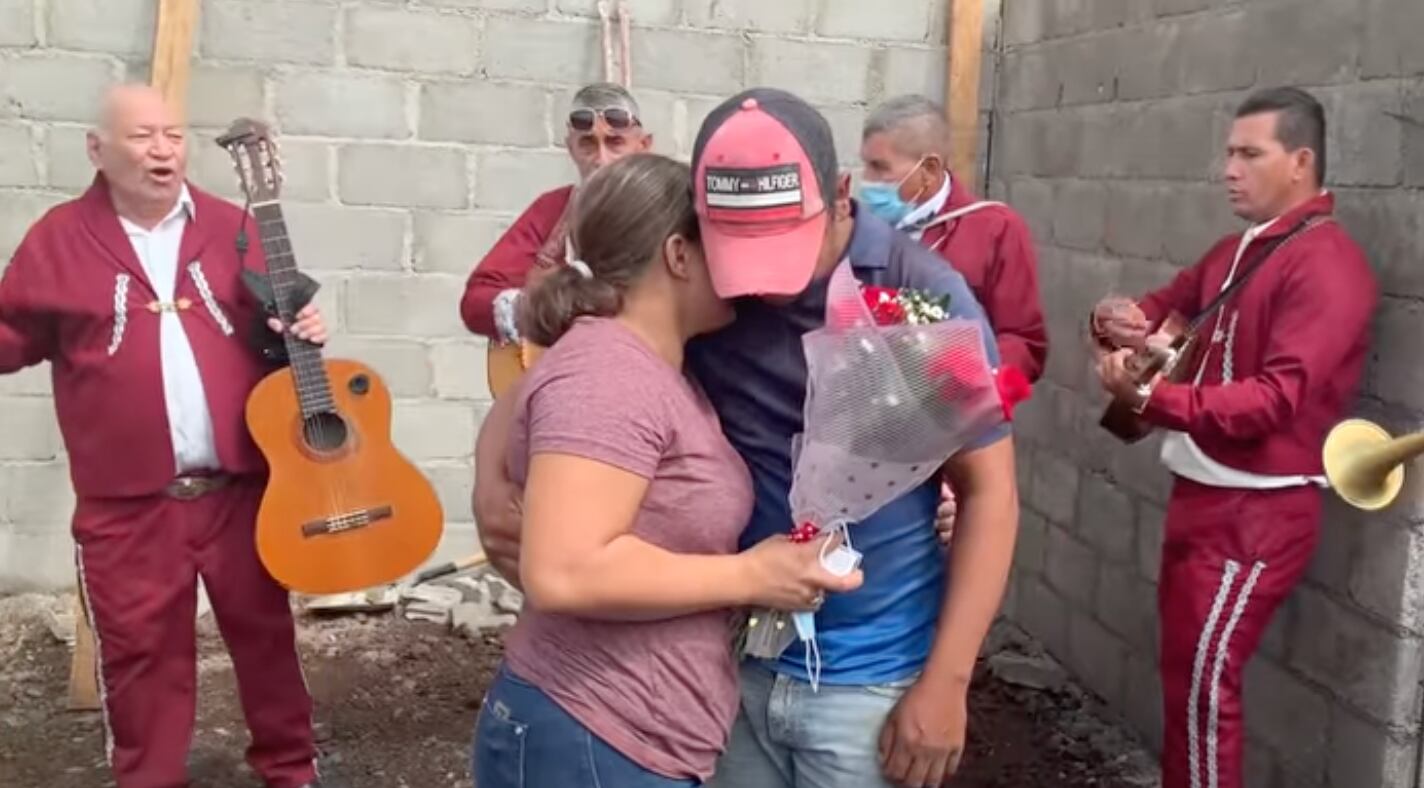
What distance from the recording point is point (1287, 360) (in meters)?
2.87

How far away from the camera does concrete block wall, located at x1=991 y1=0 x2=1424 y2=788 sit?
115 inches

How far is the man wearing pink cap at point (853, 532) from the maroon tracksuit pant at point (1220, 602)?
4.57 ft

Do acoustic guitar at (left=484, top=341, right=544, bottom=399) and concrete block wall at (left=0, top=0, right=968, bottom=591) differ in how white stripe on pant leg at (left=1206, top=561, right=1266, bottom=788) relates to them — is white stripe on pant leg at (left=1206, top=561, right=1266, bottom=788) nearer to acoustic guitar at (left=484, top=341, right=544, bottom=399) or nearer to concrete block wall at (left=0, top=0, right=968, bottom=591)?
acoustic guitar at (left=484, top=341, right=544, bottom=399)

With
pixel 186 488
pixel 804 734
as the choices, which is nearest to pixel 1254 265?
pixel 804 734

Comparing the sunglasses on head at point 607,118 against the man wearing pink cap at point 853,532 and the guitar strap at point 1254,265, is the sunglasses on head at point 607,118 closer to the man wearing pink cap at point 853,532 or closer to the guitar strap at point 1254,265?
the guitar strap at point 1254,265

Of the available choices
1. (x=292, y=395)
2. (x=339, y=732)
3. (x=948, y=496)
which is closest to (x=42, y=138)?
(x=292, y=395)

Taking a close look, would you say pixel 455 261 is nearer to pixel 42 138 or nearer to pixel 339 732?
pixel 42 138

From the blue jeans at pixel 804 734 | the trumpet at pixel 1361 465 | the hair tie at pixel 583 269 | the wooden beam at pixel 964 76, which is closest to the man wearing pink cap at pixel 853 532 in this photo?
the blue jeans at pixel 804 734

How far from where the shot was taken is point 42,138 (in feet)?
15.2

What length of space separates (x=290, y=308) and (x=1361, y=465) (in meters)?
2.38

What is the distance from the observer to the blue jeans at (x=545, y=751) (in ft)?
5.57

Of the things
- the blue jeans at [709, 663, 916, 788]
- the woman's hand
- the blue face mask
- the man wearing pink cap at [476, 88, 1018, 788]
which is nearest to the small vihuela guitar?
the blue face mask

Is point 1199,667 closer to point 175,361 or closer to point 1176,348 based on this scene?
point 1176,348

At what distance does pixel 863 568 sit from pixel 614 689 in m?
0.37
